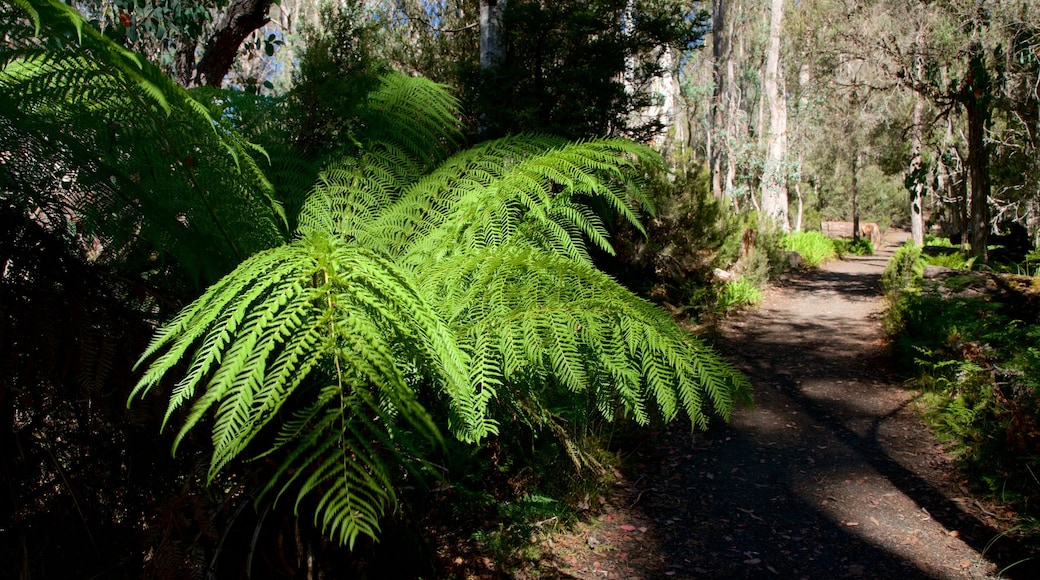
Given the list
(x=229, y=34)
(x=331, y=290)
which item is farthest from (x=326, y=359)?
(x=229, y=34)

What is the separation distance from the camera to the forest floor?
290cm

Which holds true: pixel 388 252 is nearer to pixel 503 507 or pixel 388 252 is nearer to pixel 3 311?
pixel 3 311

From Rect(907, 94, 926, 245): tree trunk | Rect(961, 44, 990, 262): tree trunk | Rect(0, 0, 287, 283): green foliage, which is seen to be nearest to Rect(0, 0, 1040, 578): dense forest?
Rect(0, 0, 287, 283): green foliage

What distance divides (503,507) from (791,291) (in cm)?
965

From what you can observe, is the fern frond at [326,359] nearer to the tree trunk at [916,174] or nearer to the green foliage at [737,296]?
the green foliage at [737,296]

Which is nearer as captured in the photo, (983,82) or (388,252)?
(388,252)

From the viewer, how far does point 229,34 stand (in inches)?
154

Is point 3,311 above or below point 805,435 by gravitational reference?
above

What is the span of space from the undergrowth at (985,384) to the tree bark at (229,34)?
4961mm

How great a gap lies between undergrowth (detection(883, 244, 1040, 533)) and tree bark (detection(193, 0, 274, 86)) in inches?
195

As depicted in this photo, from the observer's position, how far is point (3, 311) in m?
1.17

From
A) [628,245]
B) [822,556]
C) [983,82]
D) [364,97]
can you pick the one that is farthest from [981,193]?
[364,97]

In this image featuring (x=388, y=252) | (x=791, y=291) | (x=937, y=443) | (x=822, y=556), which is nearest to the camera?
(x=388, y=252)

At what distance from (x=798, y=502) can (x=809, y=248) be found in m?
13.6
